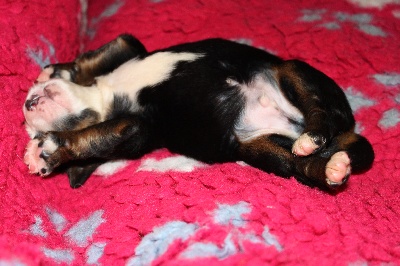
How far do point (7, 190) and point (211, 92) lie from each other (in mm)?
1133

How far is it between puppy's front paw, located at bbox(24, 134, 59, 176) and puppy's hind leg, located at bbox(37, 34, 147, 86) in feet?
2.07

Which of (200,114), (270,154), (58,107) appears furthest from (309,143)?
(58,107)

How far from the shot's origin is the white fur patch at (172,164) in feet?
8.56

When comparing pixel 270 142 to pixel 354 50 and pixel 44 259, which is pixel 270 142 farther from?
pixel 44 259

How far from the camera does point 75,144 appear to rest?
2.66 metres

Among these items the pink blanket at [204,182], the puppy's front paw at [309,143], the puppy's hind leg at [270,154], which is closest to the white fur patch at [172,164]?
the pink blanket at [204,182]

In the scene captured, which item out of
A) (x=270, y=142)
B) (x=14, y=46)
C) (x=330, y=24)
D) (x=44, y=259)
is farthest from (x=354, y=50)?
(x=44, y=259)

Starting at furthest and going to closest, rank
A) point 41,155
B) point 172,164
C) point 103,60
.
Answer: point 103,60
point 172,164
point 41,155

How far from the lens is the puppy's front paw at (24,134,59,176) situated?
102 inches

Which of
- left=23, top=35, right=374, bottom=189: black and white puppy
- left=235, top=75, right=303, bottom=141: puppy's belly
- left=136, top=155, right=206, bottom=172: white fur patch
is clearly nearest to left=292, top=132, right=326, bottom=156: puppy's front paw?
left=23, top=35, right=374, bottom=189: black and white puppy

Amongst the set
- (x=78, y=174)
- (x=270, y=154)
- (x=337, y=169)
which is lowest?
(x=78, y=174)

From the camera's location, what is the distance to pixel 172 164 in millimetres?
2703

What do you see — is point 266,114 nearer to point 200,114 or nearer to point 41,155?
point 200,114

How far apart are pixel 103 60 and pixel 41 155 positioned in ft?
2.77
